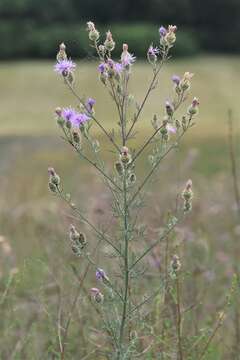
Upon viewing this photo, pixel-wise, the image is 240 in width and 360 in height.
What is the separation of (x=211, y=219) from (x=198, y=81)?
98.1 feet

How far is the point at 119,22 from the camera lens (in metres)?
46.9

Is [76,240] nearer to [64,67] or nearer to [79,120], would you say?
[79,120]

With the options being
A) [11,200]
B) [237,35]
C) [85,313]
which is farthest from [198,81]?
[85,313]

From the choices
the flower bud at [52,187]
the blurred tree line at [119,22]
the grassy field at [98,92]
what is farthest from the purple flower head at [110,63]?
the blurred tree line at [119,22]

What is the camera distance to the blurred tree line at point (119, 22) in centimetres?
4191

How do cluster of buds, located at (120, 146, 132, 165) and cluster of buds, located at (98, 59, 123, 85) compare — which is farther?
cluster of buds, located at (98, 59, 123, 85)

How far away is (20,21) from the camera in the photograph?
44375mm

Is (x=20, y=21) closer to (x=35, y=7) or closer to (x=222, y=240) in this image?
(x=35, y=7)

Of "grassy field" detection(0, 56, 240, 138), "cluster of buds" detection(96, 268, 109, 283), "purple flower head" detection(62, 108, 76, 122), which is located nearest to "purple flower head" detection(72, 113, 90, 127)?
"purple flower head" detection(62, 108, 76, 122)

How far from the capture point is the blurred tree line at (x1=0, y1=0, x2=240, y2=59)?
4191 centimetres

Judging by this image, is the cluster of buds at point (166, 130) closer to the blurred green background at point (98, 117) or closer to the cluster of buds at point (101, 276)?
the blurred green background at point (98, 117)

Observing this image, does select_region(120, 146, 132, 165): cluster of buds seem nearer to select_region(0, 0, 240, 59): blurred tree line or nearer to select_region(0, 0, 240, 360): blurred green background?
select_region(0, 0, 240, 360): blurred green background

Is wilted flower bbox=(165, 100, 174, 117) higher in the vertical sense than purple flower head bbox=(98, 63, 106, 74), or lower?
lower

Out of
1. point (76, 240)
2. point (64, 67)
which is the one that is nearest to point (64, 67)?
point (64, 67)
